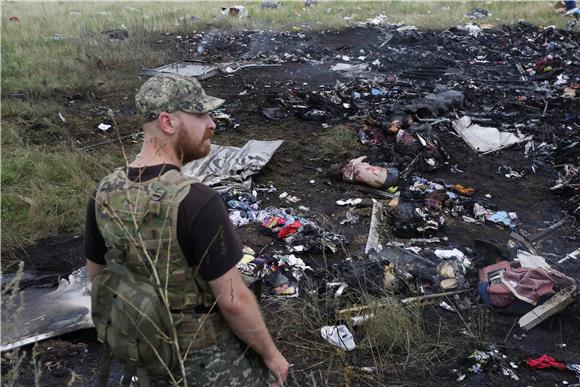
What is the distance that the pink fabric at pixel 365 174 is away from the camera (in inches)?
225

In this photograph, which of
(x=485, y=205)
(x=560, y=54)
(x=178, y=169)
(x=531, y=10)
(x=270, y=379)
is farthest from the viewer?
(x=531, y=10)

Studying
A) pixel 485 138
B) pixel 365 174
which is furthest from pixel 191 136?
pixel 485 138

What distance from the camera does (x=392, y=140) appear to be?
6.96m

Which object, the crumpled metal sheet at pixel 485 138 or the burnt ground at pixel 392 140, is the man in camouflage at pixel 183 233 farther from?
the crumpled metal sheet at pixel 485 138

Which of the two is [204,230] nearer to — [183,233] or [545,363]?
[183,233]

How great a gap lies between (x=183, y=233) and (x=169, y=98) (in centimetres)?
46

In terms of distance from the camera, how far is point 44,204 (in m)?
4.89

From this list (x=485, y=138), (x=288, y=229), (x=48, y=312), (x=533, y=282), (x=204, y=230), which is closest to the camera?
(x=204, y=230)

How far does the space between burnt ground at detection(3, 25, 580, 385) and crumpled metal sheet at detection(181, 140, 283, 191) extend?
183 millimetres

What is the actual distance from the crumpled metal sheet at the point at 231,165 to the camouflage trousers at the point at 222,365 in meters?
3.70

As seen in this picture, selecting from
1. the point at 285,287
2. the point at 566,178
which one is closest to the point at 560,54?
the point at 566,178

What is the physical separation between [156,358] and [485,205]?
4647mm

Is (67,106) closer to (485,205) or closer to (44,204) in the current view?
(44,204)

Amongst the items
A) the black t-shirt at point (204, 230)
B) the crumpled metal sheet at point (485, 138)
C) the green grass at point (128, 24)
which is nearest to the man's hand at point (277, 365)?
the black t-shirt at point (204, 230)
